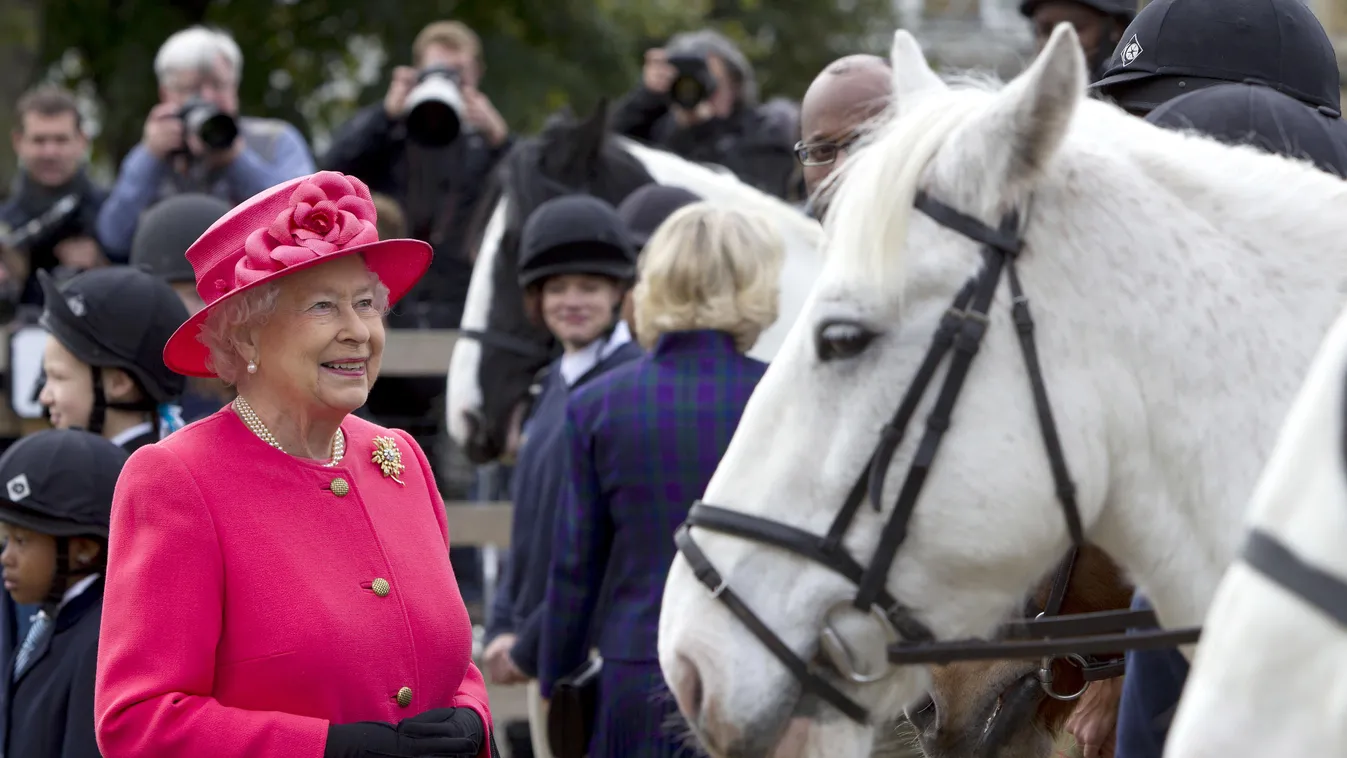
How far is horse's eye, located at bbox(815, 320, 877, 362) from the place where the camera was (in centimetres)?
236

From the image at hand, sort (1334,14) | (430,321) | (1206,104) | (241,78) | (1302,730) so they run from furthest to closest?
(1334,14) < (241,78) < (430,321) < (1206,104) < (1302,730)

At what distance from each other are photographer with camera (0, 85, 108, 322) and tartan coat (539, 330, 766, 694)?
14.5 ft

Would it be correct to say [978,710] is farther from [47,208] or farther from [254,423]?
[47,208]

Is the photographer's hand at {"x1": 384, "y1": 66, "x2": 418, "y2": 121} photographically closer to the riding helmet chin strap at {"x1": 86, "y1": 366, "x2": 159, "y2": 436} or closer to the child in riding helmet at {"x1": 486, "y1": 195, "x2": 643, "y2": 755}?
the child in riding helmet at {"x1": 486, "y1": 195, "x2": 643, "y2": 755}

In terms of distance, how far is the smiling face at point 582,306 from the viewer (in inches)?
229

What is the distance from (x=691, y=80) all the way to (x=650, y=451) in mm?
4412

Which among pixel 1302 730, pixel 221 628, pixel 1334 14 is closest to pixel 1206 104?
pixel 1302 730

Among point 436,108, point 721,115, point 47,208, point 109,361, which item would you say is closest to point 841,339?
point 109,361

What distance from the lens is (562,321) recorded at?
19.2 feet

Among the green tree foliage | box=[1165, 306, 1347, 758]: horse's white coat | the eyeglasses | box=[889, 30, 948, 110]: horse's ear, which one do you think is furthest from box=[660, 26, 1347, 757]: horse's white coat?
the green tree foliage

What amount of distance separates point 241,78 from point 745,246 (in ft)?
39.7

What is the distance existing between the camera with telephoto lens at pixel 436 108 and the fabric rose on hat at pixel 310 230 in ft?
17.2

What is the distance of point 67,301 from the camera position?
168 inches

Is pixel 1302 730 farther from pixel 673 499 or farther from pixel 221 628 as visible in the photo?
pixel 673 499
